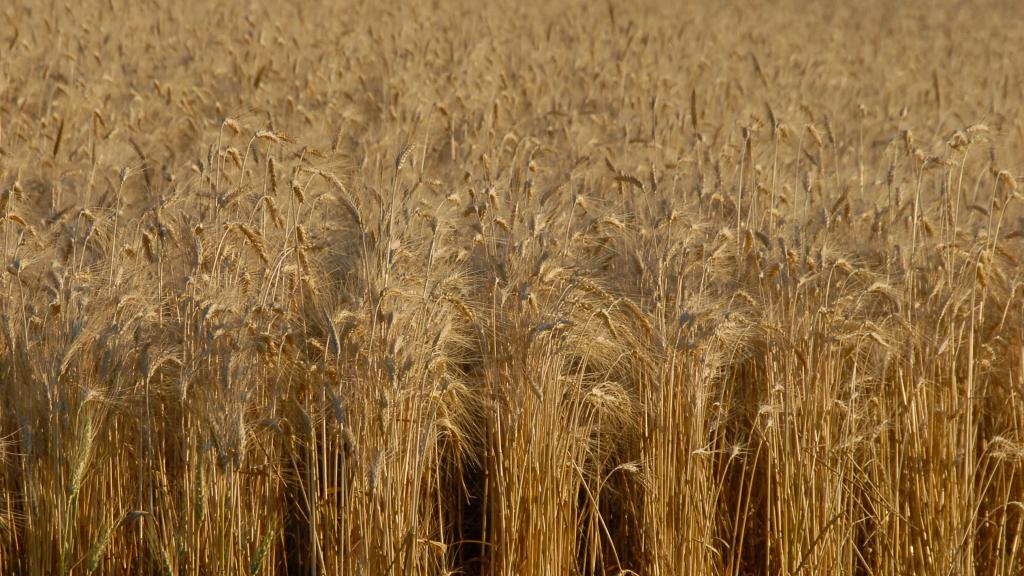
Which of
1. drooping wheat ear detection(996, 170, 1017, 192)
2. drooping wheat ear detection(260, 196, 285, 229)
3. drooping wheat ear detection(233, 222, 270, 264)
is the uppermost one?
drooping wheat ear detection(996, 170, 1017, 192)

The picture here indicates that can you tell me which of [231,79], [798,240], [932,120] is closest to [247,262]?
[798,240]

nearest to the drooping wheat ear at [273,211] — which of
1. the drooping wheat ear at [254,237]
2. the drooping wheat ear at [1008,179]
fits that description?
the drooping wheat ear at [254,237]

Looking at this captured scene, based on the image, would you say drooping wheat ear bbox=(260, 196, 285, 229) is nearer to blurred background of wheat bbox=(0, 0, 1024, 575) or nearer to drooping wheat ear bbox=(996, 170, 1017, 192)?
blurred background of wheat bbox=(0, 0, 1024, 575)

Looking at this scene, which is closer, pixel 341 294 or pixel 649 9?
pixel 341 294

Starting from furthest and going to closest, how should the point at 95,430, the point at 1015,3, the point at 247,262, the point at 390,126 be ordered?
the point at 1015,3, the point at 390,126, the point at 247,262, the point at 95,430

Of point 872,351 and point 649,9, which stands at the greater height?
point 649,9

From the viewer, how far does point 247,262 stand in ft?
11.3

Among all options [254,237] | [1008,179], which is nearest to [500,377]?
[254,237]

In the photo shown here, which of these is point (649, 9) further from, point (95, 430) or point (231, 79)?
point (95, 430)

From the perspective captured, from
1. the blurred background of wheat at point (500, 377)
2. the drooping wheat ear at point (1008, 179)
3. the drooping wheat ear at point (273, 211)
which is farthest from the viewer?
the drooping wheat ear at point (1008, 179)

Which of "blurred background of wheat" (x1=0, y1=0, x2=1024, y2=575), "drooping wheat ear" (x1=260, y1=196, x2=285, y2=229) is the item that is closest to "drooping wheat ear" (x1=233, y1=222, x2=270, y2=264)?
"blurred background of wheat" (x1=0, y1=0, x2=1024, y2=575)

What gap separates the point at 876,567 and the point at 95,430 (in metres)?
2.60

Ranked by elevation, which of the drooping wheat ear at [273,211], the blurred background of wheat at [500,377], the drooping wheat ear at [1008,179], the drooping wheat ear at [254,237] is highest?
the drooping wheat ear at [1008,179]

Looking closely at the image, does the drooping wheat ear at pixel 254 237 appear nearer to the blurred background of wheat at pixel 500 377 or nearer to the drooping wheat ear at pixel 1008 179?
the blurred background of wheat at pixel 500 377
